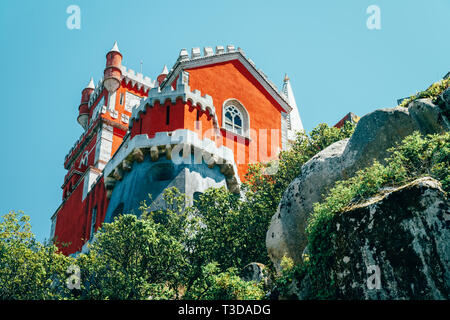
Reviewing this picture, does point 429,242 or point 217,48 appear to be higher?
point 217,48

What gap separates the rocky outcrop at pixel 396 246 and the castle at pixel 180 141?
11505 mm

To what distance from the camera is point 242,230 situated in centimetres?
1833

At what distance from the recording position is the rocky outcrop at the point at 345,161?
14.4m

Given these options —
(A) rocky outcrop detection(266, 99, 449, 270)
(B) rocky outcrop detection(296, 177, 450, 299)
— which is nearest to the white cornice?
(A) rocky outcrop detection(266, 99, 449, 270)

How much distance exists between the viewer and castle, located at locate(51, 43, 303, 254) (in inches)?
907

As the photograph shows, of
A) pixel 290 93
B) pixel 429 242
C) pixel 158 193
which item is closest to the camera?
pixel 429 242

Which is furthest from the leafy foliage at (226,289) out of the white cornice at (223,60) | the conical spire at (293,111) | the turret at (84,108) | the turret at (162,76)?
the turret at (162,76)

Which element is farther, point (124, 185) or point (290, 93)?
point (290, 93)

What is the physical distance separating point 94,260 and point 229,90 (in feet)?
49.4

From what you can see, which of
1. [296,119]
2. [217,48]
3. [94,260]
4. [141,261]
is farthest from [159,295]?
[296,119]

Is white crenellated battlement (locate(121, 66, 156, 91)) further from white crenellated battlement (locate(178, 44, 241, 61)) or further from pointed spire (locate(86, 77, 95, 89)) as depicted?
white crenellated battlement (locate(178, 44, 241, 61))
